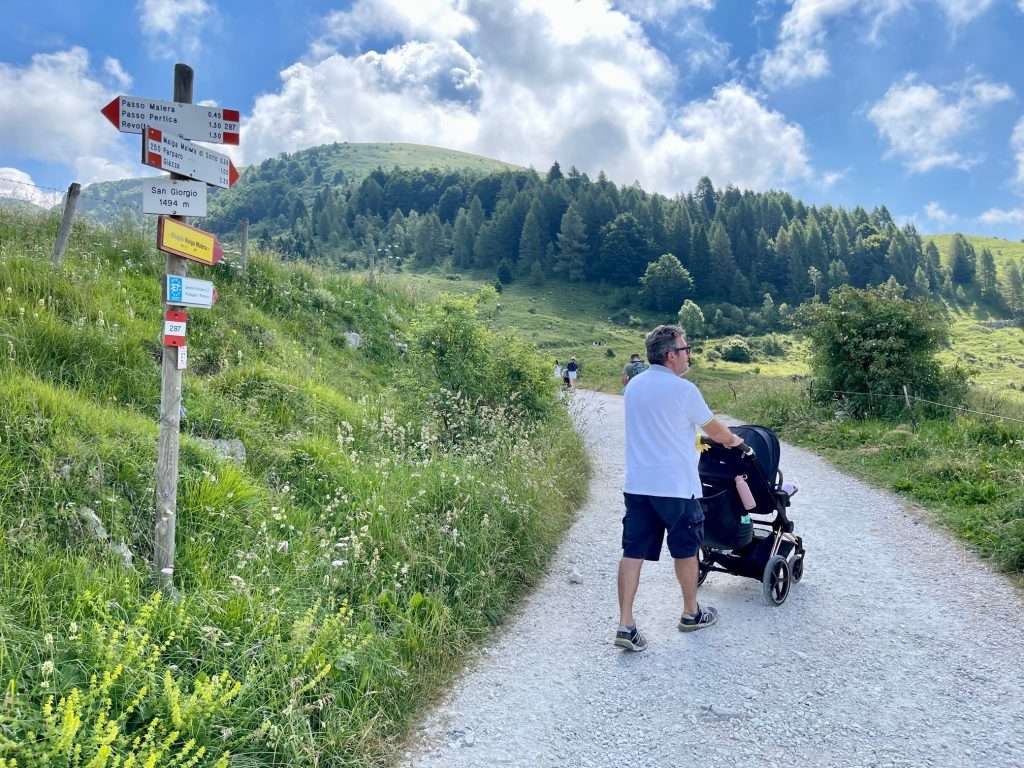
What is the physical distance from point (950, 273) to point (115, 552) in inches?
6366

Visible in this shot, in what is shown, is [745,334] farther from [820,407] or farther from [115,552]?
[115,552]

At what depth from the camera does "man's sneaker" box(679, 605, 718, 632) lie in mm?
5004

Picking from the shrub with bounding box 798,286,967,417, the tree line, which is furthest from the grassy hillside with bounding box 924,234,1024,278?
the shrub with bounding box 798,286,967,417

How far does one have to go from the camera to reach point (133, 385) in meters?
6.96

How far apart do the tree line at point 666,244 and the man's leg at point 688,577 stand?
92340 mm

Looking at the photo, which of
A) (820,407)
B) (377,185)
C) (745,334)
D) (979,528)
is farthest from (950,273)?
(979,528)

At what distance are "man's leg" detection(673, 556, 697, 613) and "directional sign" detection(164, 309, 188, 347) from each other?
12.4ft

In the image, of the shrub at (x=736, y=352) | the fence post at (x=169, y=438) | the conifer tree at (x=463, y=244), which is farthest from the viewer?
the conifer tree at (x=463, y=244)

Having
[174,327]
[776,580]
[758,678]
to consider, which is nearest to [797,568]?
[776,580]

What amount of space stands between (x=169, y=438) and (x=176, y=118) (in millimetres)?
2014

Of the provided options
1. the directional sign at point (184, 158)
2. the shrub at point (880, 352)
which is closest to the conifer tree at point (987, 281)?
the shrub at point (880, 352)

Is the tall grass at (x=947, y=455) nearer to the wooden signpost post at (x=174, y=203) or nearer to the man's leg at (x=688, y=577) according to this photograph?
the man's leg at (x=688, y=577)

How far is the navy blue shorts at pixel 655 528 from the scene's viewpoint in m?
4.73

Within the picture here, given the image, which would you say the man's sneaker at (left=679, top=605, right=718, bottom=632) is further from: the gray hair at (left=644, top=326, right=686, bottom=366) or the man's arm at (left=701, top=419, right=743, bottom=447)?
the gray hair at (left=644, top=326, right=686, bottom=366)
